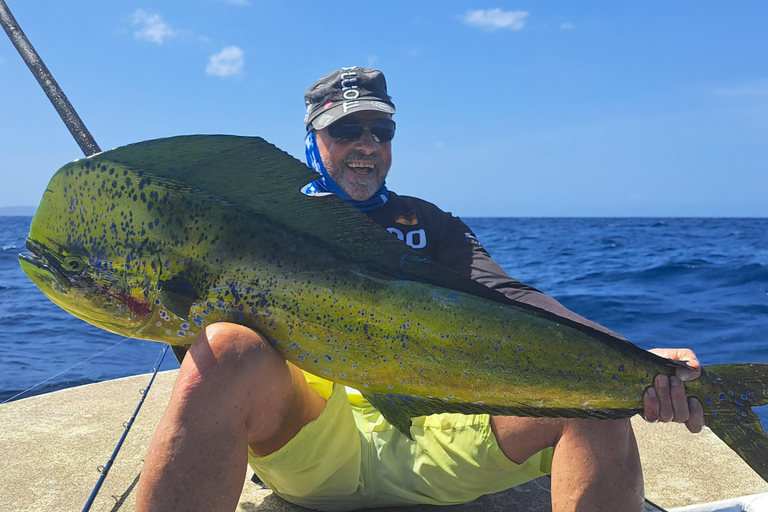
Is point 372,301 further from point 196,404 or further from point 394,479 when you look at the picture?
point 394,479

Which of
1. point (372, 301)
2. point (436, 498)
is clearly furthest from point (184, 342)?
point (436, 498)

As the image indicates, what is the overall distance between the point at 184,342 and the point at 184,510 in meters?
0.46

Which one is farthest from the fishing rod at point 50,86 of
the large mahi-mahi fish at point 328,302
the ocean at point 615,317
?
the ocean at point 615,317

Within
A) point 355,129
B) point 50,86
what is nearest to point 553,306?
point 355,129

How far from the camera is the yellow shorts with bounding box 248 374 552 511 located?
6.45 feet

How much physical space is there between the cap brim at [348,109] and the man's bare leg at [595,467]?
1599 mm

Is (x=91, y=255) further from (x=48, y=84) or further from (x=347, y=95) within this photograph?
(x=48, y=84)

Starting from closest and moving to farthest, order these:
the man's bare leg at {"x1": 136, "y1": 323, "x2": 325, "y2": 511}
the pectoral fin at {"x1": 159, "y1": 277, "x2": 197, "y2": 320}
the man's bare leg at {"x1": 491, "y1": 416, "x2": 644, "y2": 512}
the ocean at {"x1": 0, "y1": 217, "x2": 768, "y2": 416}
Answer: the man's bare leg at {"x1": 136, "y1": 323, "x2": 325, "y2": 511}, the pectoral fin at {"x1": 159, "y1": 277, "x2": 197, "y2": 320}, the man's bare leg at {"x1": 491, "y1": 416, "x2": 644, "y2": 512}, the ocean at {"x1": 0, "y1": 217, "x2": 768, "y2": 416}

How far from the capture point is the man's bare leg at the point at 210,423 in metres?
1.54

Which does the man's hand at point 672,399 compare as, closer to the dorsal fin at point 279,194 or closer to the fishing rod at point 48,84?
the dorsal fin at point 279,194

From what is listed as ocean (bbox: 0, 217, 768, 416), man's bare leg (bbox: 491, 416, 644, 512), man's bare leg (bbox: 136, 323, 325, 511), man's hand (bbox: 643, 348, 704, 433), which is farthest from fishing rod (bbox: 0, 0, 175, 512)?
ocean (bbox: 0, 217, 768, 416)

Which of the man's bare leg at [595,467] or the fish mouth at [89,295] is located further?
the man's bare leg at [595,467]

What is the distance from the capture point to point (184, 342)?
1.75 m

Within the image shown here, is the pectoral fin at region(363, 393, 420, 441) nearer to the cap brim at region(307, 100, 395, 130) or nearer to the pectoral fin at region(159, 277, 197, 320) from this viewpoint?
the pectoral fin at region(159, 277, 197, 320)
